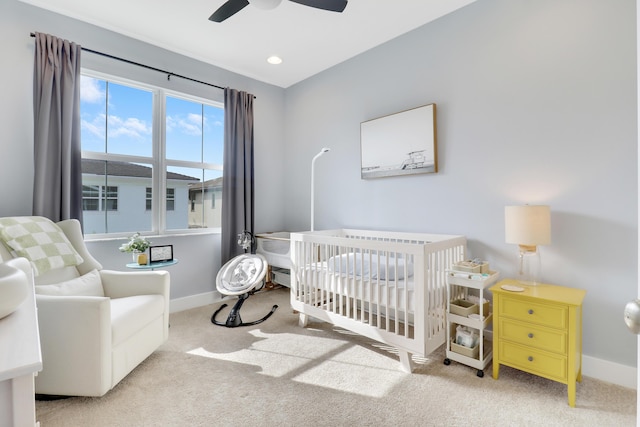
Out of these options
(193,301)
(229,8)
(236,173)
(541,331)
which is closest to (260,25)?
(229,8)

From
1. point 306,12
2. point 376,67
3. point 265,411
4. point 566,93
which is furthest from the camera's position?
point 376,67

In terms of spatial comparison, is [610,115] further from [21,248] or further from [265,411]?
[21,248]

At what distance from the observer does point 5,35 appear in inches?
93.0

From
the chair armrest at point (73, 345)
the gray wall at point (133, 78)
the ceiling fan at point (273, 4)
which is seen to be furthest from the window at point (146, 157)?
the ceiling fan at point (273, 4)

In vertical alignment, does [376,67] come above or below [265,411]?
above

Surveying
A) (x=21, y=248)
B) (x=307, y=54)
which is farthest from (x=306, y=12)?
(x=21, y=248)

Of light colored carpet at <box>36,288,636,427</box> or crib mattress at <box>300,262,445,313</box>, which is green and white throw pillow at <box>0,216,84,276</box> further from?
crib mattress at <box>300,262,445,313</box>

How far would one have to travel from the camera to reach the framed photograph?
2.73 meters

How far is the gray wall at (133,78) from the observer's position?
2381 millimetres

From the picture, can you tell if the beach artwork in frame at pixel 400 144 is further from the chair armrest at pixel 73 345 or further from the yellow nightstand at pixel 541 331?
the chair armrest at pixel 73 345

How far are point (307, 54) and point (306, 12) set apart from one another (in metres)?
0.71

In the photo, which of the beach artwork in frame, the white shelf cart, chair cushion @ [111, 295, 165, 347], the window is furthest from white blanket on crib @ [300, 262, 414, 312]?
the window

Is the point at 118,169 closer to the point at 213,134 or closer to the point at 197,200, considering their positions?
the point at 197,200

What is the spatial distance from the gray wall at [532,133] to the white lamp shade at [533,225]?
0.85 ft
